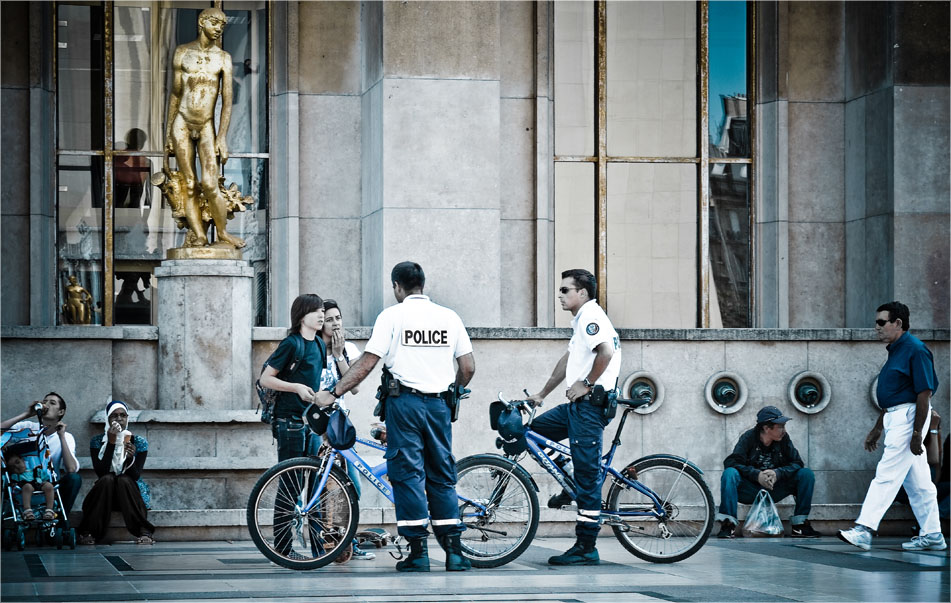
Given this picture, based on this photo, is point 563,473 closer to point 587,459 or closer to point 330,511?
point 587,459

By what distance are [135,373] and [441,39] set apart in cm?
480

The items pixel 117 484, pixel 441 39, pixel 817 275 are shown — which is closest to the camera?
pixel 117 484

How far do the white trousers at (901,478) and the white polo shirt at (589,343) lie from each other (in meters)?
2.84

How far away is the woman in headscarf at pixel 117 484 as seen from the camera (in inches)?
455

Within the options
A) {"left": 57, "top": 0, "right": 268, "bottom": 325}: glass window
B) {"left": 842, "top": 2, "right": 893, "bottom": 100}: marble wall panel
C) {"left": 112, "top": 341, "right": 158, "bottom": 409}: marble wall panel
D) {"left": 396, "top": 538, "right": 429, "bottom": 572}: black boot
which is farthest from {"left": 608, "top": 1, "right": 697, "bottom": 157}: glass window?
{"left": 396, "top": 538, "right": 429, "bottom": 572}: black boot

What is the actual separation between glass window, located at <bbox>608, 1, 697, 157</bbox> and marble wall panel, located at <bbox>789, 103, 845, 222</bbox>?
4.32ft

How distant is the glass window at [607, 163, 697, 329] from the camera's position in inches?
659

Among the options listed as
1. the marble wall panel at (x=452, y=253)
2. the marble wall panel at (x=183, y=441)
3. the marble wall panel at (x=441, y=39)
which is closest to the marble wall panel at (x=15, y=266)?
the marble wall panel at (x=183, y=441)

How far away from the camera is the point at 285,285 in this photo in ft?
52.1

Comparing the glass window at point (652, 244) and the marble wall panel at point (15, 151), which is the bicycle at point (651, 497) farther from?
the marble wall panel at point (15, 151)

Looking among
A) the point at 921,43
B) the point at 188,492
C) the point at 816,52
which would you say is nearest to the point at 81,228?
the point at 188,492

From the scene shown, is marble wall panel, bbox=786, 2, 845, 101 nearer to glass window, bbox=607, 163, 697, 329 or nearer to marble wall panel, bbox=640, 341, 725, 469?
glass window, bbox=607, 163, 697, 329

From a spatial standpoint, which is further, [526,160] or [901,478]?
[526,160]

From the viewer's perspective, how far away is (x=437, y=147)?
14477 millimetres
